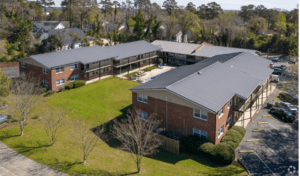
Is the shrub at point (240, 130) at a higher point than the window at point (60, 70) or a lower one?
lower

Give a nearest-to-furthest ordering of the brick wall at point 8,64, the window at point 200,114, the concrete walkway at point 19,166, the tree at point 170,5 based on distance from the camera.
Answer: the concrete walkway at point 19,166 < the window at point 200,114 < the brick wall at point 8,64 < the tree at point 170,5

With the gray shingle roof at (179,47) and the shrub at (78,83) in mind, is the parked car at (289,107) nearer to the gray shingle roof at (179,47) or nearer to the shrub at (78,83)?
the gray shingle roof at (179,47)

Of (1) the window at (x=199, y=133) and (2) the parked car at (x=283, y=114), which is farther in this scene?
(2) the parked car at (x=283, y=114)

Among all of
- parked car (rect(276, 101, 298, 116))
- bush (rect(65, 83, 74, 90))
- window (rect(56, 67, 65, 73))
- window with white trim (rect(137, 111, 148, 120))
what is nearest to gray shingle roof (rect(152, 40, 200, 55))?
parked car (rect(276, 101, 298, 116))

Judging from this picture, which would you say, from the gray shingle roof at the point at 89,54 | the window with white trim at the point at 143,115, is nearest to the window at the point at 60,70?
the gray shingle roof at the point at 89,54

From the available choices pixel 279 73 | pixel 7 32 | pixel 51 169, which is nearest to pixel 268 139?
pixel 51 169

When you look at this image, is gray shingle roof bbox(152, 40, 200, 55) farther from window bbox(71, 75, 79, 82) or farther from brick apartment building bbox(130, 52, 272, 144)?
brick apartment building bbox(130, 52, 272, 144)

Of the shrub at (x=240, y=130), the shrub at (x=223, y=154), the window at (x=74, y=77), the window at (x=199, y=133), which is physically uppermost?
the window at (x=74, y=77)
